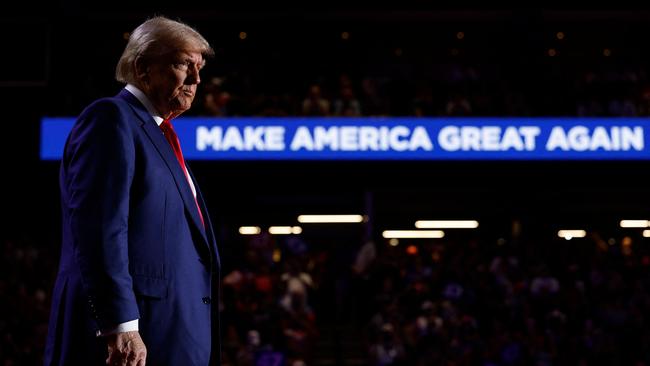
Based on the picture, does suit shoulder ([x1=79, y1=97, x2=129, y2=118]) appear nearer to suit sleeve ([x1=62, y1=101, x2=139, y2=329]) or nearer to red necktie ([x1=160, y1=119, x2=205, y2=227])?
suit sleeve ([x1=62, y1=101, x2=139, y2=329])

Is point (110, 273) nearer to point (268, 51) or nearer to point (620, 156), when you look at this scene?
point (620, 156)

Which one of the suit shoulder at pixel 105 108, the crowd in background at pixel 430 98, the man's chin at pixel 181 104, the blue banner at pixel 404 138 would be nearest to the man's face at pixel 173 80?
the man's chin at pixel 181 104

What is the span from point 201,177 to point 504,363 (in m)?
5.97

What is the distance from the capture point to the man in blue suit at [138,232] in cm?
206

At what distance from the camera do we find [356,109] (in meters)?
14.4

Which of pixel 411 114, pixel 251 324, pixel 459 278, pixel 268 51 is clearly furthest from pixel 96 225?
pixel 268 51

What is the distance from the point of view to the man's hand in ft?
6.68

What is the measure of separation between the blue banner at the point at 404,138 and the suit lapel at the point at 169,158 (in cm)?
1152

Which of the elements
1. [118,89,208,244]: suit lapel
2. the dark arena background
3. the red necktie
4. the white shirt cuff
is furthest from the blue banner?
the white shirt cuff

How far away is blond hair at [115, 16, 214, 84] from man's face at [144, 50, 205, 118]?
20 millimetres

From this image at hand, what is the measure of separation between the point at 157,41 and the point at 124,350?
79 centimetres

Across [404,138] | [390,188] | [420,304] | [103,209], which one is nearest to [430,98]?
[404,138]

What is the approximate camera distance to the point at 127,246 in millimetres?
2137

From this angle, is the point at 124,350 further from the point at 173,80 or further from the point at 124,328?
the point at 173,80
